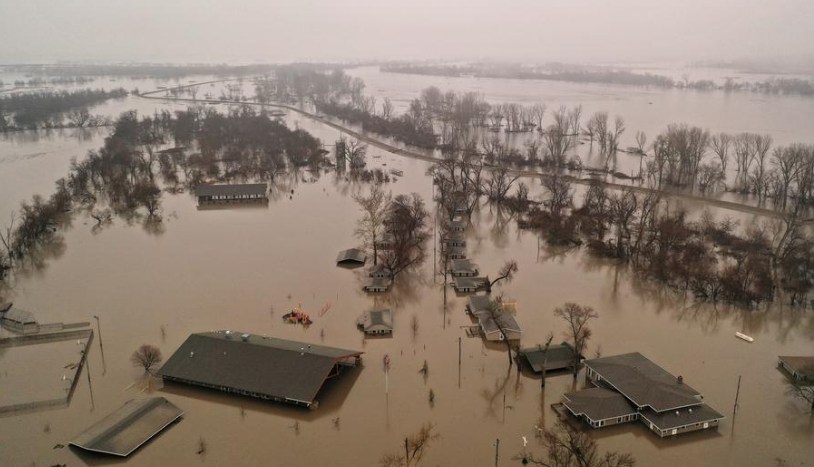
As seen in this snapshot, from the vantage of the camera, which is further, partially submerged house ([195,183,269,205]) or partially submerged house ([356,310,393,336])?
partially submerged house ([195,183,269,205])

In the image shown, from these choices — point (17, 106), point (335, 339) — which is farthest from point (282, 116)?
point (335, 339)

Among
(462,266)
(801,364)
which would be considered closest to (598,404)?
(801,364)

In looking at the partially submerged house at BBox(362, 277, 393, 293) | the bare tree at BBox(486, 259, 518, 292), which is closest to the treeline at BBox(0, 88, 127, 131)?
the partially submerged house at BBox(362, 277, 393, 293)

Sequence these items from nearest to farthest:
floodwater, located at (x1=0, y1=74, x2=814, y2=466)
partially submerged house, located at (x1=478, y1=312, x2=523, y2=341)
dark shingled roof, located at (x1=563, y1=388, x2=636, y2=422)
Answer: floodwater, located at (x1=0, y1=74, x2=814, y2=466)
dark shingled roof, located at (x1=563, y1=388, x2=636, y2=422)
partially submerged house, located at (x1=478, y1=312, x2=523, y2=341)

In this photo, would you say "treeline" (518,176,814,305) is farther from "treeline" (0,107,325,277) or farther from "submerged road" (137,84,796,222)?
"treeline" (0,107,325,277)

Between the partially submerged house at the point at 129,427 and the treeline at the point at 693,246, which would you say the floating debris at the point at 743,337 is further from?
the partially submerged house at the point at 129,427

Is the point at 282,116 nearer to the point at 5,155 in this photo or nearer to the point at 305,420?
the point at 5,155

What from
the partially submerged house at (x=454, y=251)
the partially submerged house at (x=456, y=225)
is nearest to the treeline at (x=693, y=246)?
the partially submerged house at (x=456, y=225)
